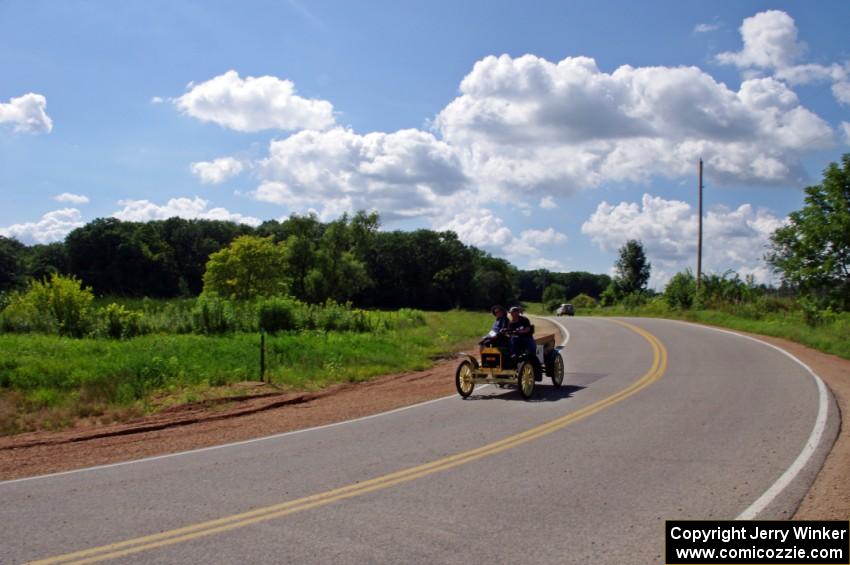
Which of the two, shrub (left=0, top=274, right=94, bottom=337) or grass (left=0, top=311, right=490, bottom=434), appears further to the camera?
shrub (left=0, top=274, right=94, bottom=337)

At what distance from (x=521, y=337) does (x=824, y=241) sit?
27.9 metres

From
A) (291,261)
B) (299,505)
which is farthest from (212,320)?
(291,261)

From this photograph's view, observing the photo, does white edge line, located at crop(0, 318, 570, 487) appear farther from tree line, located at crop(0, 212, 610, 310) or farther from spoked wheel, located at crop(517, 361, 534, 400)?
tree line, located at crop(0, 212, 610, 310)

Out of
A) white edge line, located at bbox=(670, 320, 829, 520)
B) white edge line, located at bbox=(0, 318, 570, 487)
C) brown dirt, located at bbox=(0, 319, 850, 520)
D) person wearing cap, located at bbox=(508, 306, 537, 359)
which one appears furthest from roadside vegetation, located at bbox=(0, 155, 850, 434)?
white edge line, located at bbox=(670, 320, 829, 520)

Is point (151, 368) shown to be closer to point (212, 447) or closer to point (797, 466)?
point (212, 447)

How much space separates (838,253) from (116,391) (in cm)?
3403

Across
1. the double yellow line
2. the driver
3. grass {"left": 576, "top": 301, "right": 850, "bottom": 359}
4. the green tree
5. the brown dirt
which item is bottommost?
the brown dirt

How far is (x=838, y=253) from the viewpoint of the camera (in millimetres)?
34375

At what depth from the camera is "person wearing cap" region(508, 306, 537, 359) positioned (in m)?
14.0

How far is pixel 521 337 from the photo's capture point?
14156mm

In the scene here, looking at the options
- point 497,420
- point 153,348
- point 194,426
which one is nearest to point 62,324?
point 153,348

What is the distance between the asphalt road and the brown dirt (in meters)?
0.32

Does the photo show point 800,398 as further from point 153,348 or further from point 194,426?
point 153,348

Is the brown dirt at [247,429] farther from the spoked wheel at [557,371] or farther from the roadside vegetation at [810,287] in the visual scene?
the roadside vegetation at [810,287]
